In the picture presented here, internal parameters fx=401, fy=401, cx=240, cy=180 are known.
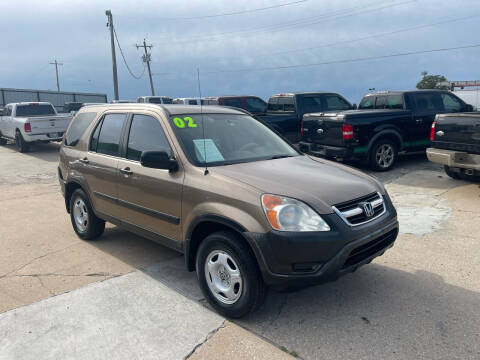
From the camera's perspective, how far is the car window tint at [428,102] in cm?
→ 1005

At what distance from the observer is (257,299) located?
3150 millimetres

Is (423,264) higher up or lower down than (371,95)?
lower down

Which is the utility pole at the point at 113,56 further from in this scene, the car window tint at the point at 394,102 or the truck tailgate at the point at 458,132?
the truck tailgate at the point at 458,132

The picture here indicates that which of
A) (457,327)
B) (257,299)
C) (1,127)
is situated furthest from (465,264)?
(1,127)

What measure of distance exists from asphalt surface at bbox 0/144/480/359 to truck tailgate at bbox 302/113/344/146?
2653mm

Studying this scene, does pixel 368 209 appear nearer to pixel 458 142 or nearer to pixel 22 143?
pixel 458 142

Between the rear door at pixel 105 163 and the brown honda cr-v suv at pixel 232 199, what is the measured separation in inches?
0.5

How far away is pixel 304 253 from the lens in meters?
2.92

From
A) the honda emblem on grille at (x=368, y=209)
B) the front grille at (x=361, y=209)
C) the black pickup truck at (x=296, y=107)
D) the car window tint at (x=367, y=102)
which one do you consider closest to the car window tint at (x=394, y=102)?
the car window tint at (x=367, y=102)

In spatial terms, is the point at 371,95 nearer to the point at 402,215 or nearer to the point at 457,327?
the point at 402,215

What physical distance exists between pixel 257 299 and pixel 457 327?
1.58m

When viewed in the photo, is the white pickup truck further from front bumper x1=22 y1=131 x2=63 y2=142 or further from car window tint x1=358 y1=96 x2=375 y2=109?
car window tint x1=358 y1=96 x2=375 y2=109

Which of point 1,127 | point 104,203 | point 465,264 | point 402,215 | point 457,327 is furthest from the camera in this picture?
point 1,127

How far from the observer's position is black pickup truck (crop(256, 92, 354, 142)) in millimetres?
12214
